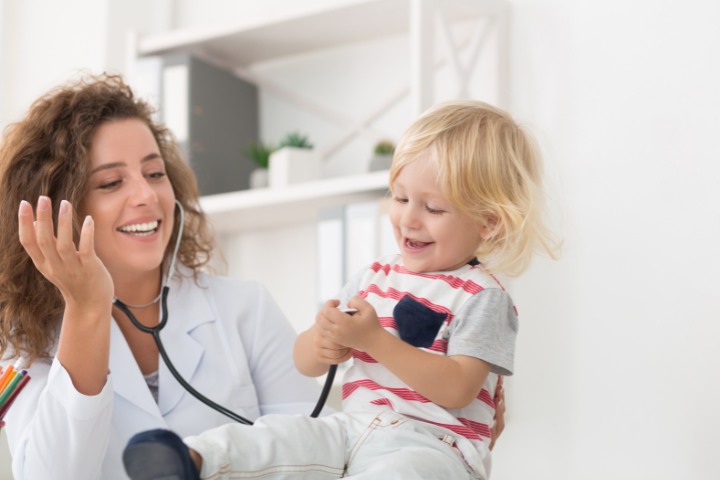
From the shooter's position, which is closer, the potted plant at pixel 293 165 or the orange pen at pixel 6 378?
the orange pen at pixel 6 378

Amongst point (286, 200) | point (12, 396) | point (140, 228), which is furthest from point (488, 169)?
point (286, 200)

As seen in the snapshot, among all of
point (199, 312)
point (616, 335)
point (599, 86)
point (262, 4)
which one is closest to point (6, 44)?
point (262, 4)

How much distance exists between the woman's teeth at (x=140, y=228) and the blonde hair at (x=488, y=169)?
0.52m

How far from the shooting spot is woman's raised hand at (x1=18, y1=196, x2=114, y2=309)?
122 centimetres

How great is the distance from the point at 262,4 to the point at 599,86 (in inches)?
43.2

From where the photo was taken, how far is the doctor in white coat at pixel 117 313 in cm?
141

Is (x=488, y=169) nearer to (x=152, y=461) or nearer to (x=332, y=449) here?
(x=332, y=449)

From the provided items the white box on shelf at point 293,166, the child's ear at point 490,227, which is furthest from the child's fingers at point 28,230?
the white box on shelf at point 293,166

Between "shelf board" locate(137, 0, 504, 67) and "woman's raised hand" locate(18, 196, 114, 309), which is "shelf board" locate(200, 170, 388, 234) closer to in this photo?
"shelf board" locate(137, 0, 504, 67)

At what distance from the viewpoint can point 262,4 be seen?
2.69 meters

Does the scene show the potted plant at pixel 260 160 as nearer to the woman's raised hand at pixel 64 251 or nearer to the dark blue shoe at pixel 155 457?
the woman's raised hand at pixel 64 251

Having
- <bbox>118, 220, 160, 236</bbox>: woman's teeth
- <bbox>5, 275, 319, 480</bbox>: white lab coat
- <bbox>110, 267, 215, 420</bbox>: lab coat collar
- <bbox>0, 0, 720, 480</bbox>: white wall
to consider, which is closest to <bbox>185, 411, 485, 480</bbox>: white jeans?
<bbox>5, 275, 319, 480</bbox>: white lab coat

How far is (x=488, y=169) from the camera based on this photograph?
50.9 inches

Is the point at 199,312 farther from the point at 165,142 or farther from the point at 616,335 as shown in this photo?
the point at 616,335
